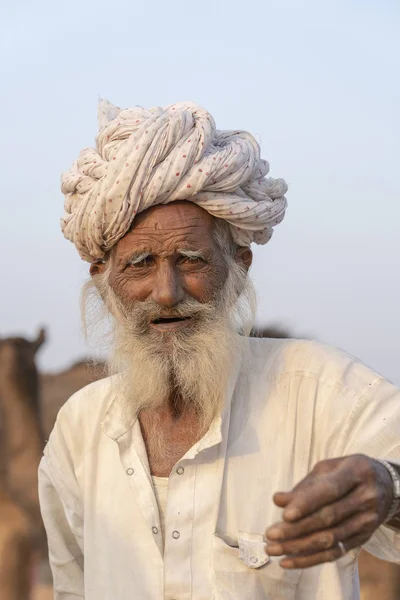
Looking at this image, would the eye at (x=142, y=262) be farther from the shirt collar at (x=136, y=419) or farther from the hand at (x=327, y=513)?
the hand at (x=327, y=513)

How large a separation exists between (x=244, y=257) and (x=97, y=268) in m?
0.53

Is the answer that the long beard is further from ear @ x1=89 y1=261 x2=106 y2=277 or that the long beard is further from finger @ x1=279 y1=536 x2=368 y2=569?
finger @ x1=279 y1=536 x2=368 y2=569

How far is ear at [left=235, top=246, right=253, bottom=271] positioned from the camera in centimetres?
348

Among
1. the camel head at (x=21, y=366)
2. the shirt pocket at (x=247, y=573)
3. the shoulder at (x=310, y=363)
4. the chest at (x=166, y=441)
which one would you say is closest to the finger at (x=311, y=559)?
the shirt pocket at (x=247, y=573)

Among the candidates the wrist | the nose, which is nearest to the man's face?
the nose

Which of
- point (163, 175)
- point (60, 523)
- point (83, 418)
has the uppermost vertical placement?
point (163, 175)

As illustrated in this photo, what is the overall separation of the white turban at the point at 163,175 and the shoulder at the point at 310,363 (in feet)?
1.30

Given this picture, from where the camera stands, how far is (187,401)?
10.8ft

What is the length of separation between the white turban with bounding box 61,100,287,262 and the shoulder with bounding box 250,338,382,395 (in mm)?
395

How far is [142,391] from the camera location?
3.29m

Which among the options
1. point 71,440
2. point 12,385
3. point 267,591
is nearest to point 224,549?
point 267,591

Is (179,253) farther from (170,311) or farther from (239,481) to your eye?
(239,481)

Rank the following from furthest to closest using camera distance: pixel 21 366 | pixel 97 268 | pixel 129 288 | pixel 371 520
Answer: pixel 21 366 → pixel 97 268 → pixel 129 288 → pixel 371 520

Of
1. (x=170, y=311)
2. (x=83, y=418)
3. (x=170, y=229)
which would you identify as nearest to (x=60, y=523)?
(x=83, y=418)
